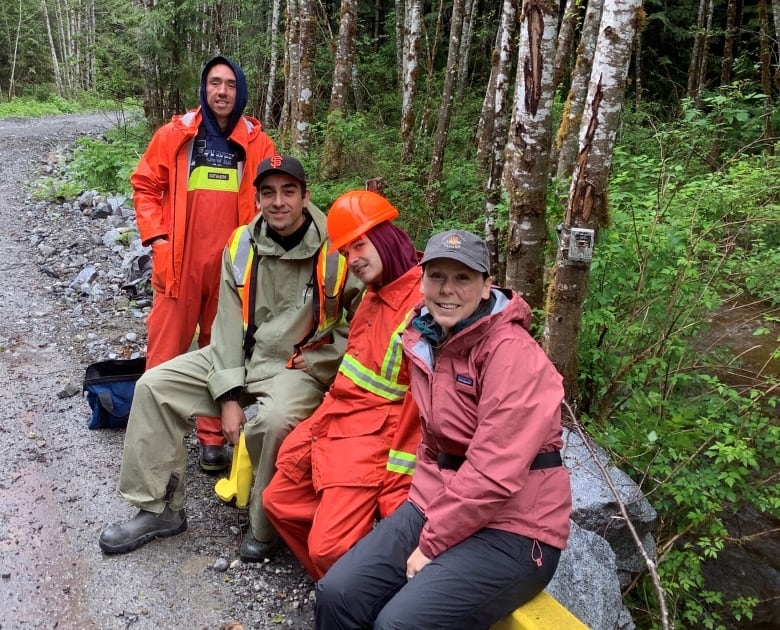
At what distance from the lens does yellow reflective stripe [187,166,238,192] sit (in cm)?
448

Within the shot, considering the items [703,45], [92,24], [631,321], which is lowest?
[631,321]

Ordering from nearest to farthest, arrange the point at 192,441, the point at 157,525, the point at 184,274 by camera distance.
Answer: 1. the point at 157,525
2. the point at 184,274
3. the point at 192,441

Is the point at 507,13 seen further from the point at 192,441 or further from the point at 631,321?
the point at 192,441

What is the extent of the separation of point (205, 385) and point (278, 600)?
1.28 meters

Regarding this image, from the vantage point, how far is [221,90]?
435 centimetres

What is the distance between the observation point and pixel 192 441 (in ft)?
16.0

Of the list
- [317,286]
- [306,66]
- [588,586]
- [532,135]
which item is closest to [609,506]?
[588,586]

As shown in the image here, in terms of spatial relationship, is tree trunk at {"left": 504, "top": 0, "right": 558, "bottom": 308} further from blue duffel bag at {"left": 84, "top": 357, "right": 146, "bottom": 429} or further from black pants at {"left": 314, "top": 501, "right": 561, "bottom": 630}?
blue duffel bag at {"left": 84, "top": 357, "right": 146, "bottom": 429}

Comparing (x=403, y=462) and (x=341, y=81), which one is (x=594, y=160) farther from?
(x=341, y=81)

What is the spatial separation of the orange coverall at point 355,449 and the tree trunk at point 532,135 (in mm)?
1506

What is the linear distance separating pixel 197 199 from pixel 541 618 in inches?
135

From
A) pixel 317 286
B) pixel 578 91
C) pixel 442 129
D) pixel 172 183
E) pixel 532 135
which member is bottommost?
pixel 317 286

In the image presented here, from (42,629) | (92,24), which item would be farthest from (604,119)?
(92,24)

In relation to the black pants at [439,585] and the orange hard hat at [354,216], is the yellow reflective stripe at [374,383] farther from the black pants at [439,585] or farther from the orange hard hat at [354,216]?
the black pants at [439,585]
